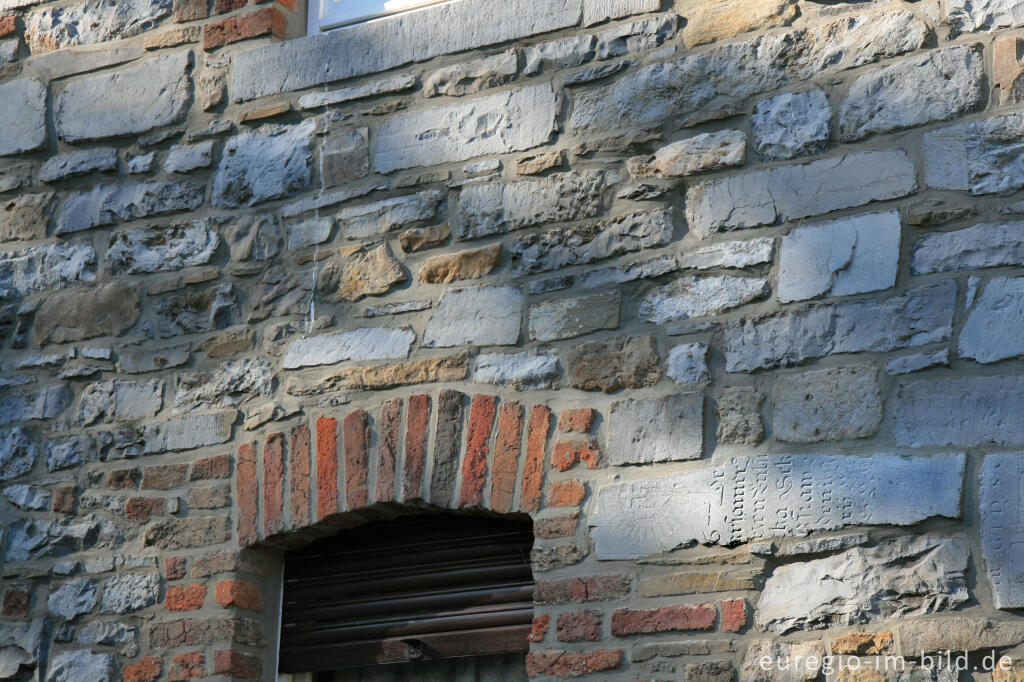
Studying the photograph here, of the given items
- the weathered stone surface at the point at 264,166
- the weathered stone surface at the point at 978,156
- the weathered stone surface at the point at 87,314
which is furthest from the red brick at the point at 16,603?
the weathered stone surface at the point at 978,156

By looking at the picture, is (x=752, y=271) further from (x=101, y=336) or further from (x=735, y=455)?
(x=101, y=336)

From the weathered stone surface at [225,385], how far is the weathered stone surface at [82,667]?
70 centimetres

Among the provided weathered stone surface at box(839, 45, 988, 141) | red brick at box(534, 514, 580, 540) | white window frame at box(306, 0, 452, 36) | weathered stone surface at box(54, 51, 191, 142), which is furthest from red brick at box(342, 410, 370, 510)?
weathered stone surface at box(839, 45, 988, 141)

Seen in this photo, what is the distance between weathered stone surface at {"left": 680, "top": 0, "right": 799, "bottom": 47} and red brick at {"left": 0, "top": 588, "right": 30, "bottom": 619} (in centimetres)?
238

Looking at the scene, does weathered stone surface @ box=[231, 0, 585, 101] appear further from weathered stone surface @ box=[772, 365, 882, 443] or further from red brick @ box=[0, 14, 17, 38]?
weathered stone surface @ box=[772, 365, 882, 443]

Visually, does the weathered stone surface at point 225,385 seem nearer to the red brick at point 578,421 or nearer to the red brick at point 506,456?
the red brick at point 506,456

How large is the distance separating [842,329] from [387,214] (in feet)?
4.19

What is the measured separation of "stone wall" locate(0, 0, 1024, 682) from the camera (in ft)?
8.68

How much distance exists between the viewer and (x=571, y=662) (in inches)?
110

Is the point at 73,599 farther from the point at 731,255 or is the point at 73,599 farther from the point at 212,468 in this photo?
the point at 731,255

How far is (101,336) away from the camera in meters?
3.54

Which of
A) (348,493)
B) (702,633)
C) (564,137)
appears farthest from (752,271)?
(348,493)

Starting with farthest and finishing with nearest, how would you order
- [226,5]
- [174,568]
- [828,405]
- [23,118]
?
[23,118] < [226,5] < [174,568] < [828,405]

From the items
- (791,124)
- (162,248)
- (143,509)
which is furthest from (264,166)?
(791,124)
